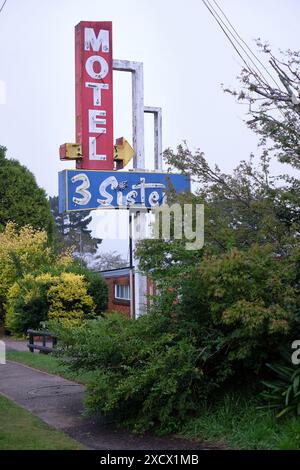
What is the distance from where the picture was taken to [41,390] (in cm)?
1220

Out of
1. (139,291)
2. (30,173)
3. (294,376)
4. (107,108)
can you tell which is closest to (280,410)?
(294,376)

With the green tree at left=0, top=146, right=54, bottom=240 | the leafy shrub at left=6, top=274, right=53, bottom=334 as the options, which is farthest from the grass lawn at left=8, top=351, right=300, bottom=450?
the green tree at left=0, top=146, right=54, bottom=240

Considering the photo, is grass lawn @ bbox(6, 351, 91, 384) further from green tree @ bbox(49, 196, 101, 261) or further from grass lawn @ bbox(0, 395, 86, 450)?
green tree @ bbox(49, 196, 101, 261)

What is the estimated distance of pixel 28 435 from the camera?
821 cm

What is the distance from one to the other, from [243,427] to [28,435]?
8.28ft

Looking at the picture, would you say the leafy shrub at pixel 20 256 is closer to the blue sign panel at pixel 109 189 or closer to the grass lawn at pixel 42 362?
the grass lawn at pixel 42 362

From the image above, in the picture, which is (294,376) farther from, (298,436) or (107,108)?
(107,108)

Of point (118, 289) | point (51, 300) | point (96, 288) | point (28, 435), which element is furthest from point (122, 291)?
point (28, 435)

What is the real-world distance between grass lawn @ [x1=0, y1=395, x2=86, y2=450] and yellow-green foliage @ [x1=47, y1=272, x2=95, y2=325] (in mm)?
13855

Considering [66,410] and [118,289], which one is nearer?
[66,410]

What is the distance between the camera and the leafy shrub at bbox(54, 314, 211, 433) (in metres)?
8.23

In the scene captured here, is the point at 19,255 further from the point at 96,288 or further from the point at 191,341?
the point at 191,341

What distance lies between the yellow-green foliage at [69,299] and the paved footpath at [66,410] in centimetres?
804

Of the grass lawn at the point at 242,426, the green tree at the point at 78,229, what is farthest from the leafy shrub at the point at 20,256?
the green tree at the point at 78,229
